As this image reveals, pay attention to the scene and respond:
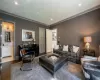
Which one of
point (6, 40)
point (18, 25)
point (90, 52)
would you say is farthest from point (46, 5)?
point (6, 40)

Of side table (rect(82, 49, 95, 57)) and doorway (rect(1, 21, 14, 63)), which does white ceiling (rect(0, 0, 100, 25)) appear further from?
side table (rect(82, 49, 95, 57))

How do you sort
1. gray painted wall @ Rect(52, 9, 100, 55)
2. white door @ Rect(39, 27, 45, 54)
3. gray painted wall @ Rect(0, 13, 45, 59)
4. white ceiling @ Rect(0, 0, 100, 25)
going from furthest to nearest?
white door @ Rect(39, 27, 45, 54)
gray painted wall @ Rect(0, 13, 45, 59)
gray painted wall @ Rect(52, 9, 100, 55)
white ceiling @ Rect(0, 0, 100, 25)

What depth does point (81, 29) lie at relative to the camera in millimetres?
4195

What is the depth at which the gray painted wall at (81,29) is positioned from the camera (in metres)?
3.55

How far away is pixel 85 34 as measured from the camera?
4.00 m

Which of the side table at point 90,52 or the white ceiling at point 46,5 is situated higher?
the white ceiling at point 46,5

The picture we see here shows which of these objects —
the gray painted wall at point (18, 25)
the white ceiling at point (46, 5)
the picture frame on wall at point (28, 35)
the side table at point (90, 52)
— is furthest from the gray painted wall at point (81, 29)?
the gray painted wall at point (18, 25)

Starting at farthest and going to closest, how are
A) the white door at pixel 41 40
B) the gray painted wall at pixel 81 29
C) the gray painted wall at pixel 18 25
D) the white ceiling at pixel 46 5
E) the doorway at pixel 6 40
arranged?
the white door at pixel 41 40 → the doorway at pixel 6 40 → the gray painted wall at pixel 18 25 → the gray painted wall at pixel 81 29 → the white ceiling at pixel 46 5

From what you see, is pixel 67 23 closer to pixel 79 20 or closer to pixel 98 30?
pixel 79 20

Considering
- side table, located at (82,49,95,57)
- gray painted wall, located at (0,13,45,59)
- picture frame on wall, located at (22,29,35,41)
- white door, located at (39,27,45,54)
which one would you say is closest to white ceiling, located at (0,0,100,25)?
gray painted wall, located at (0,13,45,59)

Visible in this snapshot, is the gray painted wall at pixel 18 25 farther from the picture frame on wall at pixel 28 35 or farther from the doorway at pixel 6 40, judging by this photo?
the doorway at pixel 6 40

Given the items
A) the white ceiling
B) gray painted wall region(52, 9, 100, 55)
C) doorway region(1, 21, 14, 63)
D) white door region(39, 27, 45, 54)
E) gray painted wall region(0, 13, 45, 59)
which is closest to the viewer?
the white ceiling

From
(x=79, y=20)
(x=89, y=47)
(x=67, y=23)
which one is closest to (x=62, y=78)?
(x=89, y=47)

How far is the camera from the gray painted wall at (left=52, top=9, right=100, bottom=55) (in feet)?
11.7
